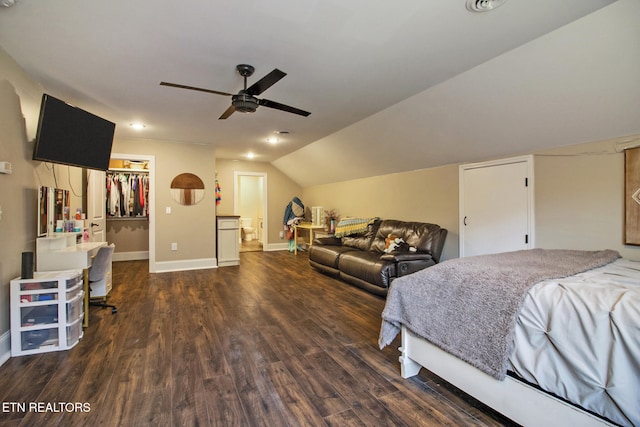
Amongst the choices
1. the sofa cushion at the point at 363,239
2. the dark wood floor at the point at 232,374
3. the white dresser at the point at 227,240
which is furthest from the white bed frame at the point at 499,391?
the white dresser at the point at 227,240

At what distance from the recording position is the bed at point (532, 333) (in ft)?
3.95

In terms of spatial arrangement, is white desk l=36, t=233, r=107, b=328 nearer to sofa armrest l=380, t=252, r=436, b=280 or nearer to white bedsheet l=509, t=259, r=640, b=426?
sofa armrest l=380, t=252, r=436, b=280

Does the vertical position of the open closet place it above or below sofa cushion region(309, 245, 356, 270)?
above

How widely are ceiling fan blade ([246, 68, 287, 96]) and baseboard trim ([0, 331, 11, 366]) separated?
2.84m

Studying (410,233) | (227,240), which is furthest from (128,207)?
(410,233)

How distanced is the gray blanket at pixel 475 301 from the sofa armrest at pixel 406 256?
68.3 inches

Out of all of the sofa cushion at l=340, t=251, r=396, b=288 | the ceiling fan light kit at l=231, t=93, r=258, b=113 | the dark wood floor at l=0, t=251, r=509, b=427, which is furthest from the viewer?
the sofa cushion at l=340, t=251, r=396, b=288

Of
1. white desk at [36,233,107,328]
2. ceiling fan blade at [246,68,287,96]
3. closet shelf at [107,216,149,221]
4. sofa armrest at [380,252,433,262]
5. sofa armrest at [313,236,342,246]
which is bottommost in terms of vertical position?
sofa armrest at [380,252,433,262]

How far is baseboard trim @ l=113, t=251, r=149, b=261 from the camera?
21.9 ft

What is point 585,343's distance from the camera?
1.26m

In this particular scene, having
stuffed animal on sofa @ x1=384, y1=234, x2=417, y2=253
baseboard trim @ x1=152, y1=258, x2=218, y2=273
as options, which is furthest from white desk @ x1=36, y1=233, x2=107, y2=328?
stuffed animal on sofa @ x1=384, y1=234, x2=417, y2=253

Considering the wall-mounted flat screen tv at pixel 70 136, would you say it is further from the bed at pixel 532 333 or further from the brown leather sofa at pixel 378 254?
the brown leather sofa at pixel 378 254

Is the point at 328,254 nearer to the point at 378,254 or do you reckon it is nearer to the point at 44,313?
the point at 378,254

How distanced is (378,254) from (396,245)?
0.32 metres
